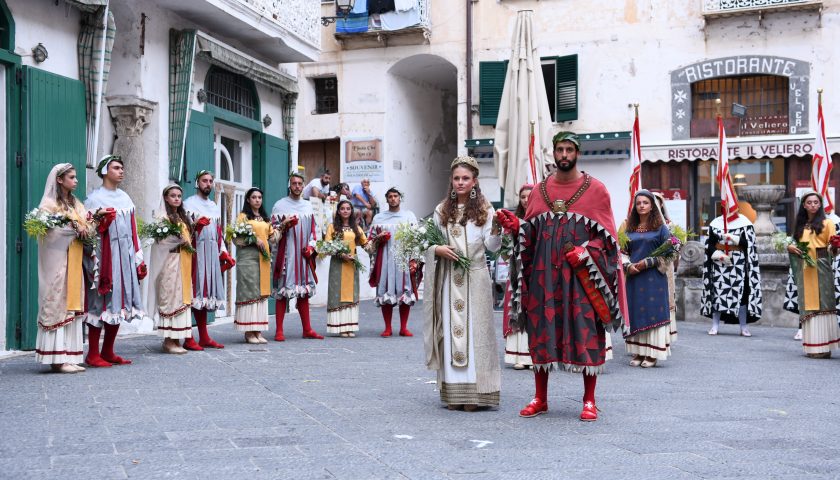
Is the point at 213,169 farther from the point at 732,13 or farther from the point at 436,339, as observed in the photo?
the point at 732,13

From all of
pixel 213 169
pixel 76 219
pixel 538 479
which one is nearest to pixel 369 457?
pixel 538 479

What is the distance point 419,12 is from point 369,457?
20.9m

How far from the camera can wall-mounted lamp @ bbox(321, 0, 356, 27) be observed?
23625mm

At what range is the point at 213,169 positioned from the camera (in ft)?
51.6

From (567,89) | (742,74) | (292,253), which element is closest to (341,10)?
(567,89)

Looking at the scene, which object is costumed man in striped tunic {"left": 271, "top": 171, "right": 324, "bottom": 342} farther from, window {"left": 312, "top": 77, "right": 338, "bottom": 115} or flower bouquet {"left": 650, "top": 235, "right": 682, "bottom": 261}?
window {"left": 312, "top": 77, "right": 338, "bottom": 115}

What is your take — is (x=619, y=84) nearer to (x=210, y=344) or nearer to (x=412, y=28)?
(x=412, y=28)

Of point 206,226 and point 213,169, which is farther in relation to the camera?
point 213,169

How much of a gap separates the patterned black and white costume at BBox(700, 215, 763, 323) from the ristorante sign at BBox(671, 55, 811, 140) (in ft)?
31.0

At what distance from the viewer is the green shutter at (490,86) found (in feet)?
81.9

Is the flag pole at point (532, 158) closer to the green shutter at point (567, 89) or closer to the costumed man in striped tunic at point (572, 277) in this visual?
the green shutter at point (567, 89)

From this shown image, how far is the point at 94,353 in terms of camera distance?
9.88 metres

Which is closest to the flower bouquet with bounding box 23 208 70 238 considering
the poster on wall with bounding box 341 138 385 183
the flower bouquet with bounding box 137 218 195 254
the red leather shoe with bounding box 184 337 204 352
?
the flower bouquet with bounding box 137 218 195 254

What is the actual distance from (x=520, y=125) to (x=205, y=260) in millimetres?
7614
